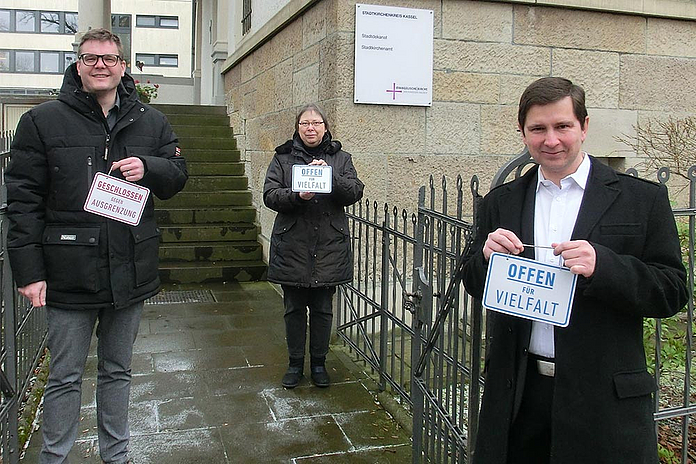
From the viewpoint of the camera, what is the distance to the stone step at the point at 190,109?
38.4 feet

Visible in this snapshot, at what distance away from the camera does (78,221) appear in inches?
117

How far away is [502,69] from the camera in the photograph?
20.4 feet

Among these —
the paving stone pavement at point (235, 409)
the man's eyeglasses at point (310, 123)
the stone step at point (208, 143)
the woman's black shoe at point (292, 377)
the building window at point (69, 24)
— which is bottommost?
the paving stone pavement at point (235, 409)

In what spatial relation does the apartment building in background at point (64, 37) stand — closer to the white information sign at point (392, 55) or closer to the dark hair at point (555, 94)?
the white information sign at point (392, 55)

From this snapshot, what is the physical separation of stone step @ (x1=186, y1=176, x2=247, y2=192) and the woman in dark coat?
5.15m

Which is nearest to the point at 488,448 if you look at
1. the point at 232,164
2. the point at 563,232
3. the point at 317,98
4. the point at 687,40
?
the point at 563,232

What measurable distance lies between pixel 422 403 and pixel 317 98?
3605 millimetres

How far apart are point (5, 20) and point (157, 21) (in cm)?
1310

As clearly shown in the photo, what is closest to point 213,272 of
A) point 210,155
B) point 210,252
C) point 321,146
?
point 210,252

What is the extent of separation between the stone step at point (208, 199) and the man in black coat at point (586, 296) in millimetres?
7459

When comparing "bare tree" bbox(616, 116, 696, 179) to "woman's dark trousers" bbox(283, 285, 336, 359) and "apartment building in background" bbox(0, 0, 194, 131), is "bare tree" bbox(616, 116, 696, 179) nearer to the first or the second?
"woman's dark trousers" bbox(283, 285, 336, 359)

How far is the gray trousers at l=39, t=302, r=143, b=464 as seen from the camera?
3033mm

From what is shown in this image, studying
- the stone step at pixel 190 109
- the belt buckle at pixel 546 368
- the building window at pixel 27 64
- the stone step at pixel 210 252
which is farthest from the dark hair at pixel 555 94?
the building window at pixel 27 64

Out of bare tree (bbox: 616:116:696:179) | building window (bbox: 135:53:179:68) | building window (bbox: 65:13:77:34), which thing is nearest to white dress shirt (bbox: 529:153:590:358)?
bare tree (bbox: 616:116:696:179)
